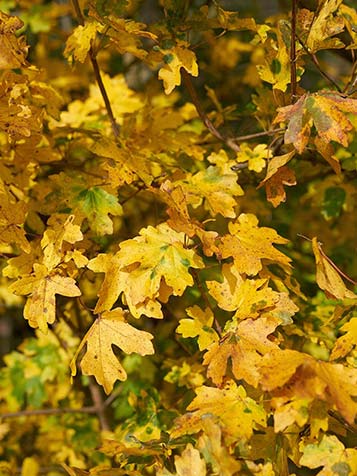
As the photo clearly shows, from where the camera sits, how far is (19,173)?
90.9 inches

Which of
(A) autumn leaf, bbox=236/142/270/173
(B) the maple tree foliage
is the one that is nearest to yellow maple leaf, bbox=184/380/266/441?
(B) the maple tree foliage

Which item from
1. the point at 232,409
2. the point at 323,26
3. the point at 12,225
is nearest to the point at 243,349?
the point at 232,409

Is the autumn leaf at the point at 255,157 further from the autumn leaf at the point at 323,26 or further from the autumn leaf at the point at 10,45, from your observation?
the autumn leaf at the point at 10,45

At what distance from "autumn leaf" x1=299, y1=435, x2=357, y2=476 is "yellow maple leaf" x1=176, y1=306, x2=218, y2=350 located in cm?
35

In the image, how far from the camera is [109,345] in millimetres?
1782

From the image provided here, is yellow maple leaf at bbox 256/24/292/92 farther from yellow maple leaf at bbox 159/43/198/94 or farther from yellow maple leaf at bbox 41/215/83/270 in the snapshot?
yellow maple leaf at bbox 41/215/83/270

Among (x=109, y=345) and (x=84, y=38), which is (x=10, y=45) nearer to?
(x=84, y=38)

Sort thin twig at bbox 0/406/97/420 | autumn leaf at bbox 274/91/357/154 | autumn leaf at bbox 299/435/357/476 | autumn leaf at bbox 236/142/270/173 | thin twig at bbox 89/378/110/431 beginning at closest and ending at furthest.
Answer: autumn leaf at bbox 299/435/357/476
autumn leaf at bbox 274/91/357/154
autumn leaf at bbox 236/142/270/173
thin twig at bbox 0/406/97/420
thin twig at bbox 89/378/110/431

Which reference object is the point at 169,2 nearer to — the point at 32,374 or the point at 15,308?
the point at 32,374

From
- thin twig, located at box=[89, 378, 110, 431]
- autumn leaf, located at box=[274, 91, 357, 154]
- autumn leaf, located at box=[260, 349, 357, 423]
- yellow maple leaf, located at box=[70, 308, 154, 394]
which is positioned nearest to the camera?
autumn leaf, located at box=[260, 349, 357, 423]

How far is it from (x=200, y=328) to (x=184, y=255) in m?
0.21

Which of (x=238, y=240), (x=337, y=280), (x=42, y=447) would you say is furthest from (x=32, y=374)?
(x=337, y=280)

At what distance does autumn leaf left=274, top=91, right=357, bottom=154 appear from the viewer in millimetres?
1649

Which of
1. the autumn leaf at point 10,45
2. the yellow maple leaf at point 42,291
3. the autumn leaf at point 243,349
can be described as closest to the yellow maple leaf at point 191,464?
the autumn leaf at point 243,349
